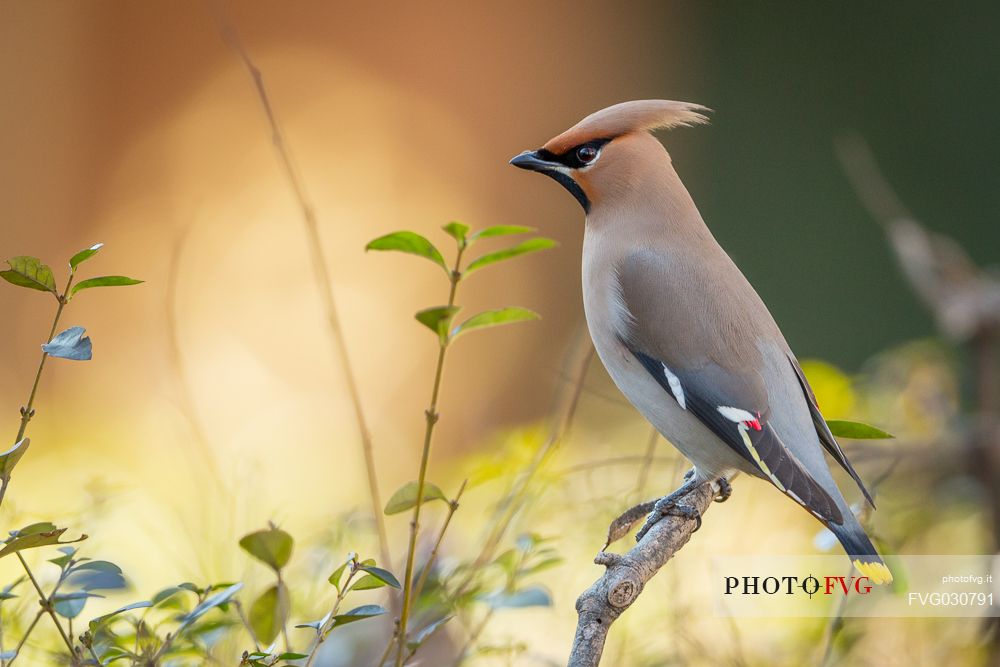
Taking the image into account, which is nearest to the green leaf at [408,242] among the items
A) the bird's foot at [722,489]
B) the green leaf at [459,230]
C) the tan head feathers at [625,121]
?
the green leaf at [459,230]

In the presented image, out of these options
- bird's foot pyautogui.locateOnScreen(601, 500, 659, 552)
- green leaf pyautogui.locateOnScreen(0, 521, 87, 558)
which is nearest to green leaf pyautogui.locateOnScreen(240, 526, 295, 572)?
green leaf pyautogui.locateOnScreen(0, 521, 87, 558)

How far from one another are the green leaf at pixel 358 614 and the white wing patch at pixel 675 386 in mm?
773

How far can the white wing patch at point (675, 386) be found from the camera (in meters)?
1.60

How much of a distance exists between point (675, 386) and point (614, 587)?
1.98 feet

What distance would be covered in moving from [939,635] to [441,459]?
144 inches

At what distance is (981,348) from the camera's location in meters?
1.95

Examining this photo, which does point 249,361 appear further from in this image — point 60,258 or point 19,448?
point 19,448

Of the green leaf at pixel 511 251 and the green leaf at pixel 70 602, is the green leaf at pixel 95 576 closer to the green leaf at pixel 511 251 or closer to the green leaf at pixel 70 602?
the green leaf at pixel 70 602

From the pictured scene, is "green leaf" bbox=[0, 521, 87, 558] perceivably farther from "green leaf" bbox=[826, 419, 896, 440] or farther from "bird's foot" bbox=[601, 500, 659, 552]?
"green leaf" bbox=[826, 419, 896, 440]

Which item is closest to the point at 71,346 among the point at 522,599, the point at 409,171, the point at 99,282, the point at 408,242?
the point at 99,282

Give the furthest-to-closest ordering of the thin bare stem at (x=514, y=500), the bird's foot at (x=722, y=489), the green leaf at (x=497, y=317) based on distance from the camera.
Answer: the bird's foot at (x=722, y=489)
the thin bare stem at (x=514, y=500)
the green leaf at (x=497, y=317)

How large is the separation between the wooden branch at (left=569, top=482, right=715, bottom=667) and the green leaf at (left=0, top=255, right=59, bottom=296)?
1.77ft

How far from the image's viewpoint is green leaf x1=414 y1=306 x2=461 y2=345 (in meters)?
0.95


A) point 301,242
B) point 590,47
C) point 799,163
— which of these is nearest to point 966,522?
point 301,242
